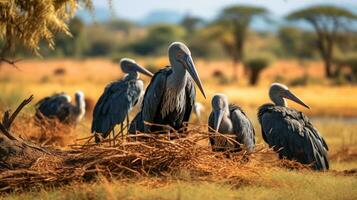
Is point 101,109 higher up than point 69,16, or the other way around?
point 69,16

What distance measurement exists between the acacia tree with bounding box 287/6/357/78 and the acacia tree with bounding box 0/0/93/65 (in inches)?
1190

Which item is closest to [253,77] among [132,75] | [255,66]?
[255,66]

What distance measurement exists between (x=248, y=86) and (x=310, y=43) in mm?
14089

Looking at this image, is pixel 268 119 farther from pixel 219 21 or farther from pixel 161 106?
pixel 219 21

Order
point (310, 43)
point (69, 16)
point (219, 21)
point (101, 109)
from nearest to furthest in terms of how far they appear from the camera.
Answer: point (101, 109) → point (69, 16) → point (219, 21) → point (310, 43)

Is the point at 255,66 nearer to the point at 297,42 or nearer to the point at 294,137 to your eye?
the point at 297,42

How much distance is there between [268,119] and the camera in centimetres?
913

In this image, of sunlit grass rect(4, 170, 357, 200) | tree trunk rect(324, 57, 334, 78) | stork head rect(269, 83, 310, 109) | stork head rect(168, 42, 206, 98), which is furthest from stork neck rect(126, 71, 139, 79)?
tree trunk rect(324, 57, 334, 78)

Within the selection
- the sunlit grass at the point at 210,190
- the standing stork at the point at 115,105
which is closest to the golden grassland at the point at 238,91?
the standing stork at the point at 115,105

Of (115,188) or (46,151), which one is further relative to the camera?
(46,151)

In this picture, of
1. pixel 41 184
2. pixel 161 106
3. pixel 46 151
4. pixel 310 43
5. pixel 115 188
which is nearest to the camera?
pixel 115 188

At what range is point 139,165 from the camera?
23.4 feet

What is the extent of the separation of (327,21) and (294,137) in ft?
109

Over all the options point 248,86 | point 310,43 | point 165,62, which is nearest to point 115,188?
point 248,86
